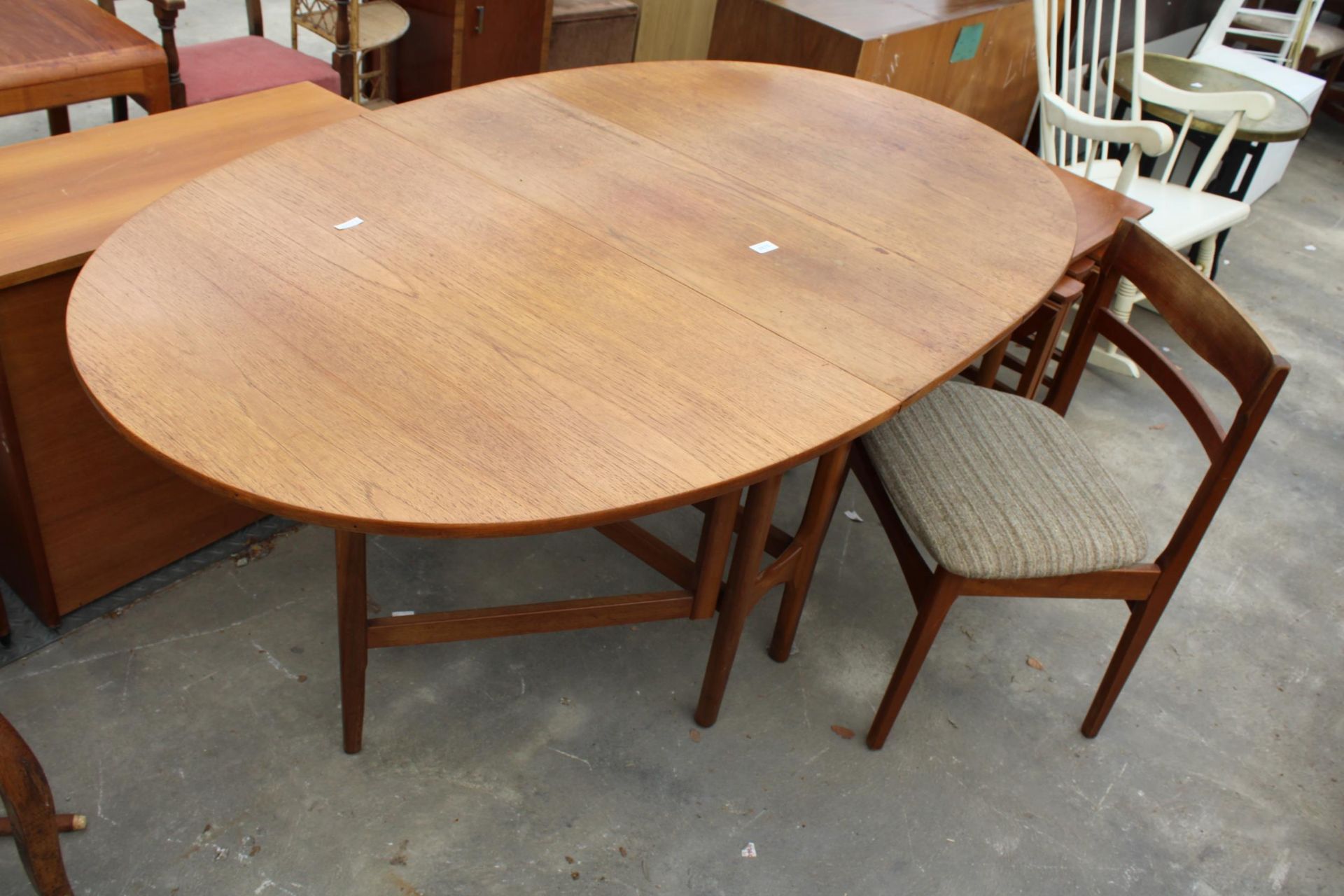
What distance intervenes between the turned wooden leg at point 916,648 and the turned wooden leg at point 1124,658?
14.1 inches

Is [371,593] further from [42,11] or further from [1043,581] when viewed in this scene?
[42,11]

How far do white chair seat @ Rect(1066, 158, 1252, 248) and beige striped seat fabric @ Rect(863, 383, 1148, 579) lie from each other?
1.15 m

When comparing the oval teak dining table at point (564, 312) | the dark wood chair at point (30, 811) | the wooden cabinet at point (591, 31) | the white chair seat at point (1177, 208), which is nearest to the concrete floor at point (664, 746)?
the oval teak dining table at point (564, 312)

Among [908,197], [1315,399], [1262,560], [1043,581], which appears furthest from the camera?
[1315,399]

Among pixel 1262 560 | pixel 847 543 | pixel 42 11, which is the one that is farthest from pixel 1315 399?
pixel 42 11

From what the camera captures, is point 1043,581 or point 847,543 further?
point 847,543

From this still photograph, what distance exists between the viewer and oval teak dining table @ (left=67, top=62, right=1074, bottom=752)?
1161 mm

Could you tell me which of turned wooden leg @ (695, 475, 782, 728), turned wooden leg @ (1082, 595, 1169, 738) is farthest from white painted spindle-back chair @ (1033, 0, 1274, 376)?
turned wooden leg @ (695, 475, 782, 728)

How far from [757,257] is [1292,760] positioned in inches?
57.0

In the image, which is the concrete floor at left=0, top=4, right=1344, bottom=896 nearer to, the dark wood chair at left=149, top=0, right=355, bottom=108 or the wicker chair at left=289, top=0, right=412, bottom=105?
the dark wood chair at left=149, top=0, right=355, bottom=108

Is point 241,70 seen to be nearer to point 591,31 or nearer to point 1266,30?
point 591,31

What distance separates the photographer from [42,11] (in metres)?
2.35

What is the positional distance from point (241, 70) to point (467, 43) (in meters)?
0.81

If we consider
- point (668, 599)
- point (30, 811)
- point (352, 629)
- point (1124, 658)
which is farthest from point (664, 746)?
point (30, 811)
